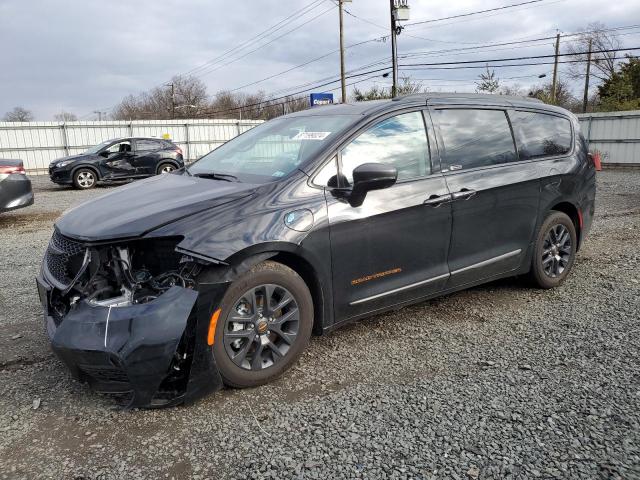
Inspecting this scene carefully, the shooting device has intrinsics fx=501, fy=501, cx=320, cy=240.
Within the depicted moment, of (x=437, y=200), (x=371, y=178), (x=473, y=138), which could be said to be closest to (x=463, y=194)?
(x=437, y=200)

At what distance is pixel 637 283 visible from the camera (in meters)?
4.80

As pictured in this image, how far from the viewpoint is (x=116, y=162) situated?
16.3 m

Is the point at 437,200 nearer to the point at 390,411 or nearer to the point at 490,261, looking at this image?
the point at 490,261

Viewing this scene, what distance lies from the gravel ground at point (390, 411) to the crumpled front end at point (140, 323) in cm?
23

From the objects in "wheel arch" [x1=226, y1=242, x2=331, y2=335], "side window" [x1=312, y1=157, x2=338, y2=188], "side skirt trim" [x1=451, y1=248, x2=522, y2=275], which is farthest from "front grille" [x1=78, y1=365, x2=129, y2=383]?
"side skirt trim" [x1=451, y1=248, x2=522, y2=275]

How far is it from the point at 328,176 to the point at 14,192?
7573 mm

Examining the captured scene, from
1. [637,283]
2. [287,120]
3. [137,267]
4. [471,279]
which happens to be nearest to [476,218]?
[471,279]

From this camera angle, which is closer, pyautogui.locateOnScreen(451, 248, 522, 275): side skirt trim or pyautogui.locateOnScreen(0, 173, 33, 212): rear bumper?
pyautogui.locateOnScreen(451, 248, 522, 275): side skirt trim

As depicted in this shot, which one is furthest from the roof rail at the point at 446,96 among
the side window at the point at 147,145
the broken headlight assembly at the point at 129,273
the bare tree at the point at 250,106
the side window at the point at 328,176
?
the bare tree at the point at 250,106

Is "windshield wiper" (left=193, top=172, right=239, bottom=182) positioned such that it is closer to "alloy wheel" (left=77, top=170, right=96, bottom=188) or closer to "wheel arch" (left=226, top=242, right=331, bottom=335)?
"wheel arch" (left=226, top=242, right=331, bottom=335)

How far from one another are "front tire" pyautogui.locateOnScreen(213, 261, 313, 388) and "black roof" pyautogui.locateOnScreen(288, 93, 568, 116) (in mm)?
1438

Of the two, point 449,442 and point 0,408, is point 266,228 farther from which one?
point 0,408

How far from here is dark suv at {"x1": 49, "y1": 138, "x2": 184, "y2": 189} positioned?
15492 mm

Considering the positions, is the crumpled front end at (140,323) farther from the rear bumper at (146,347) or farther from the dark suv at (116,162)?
the dark suv at (116,162)
